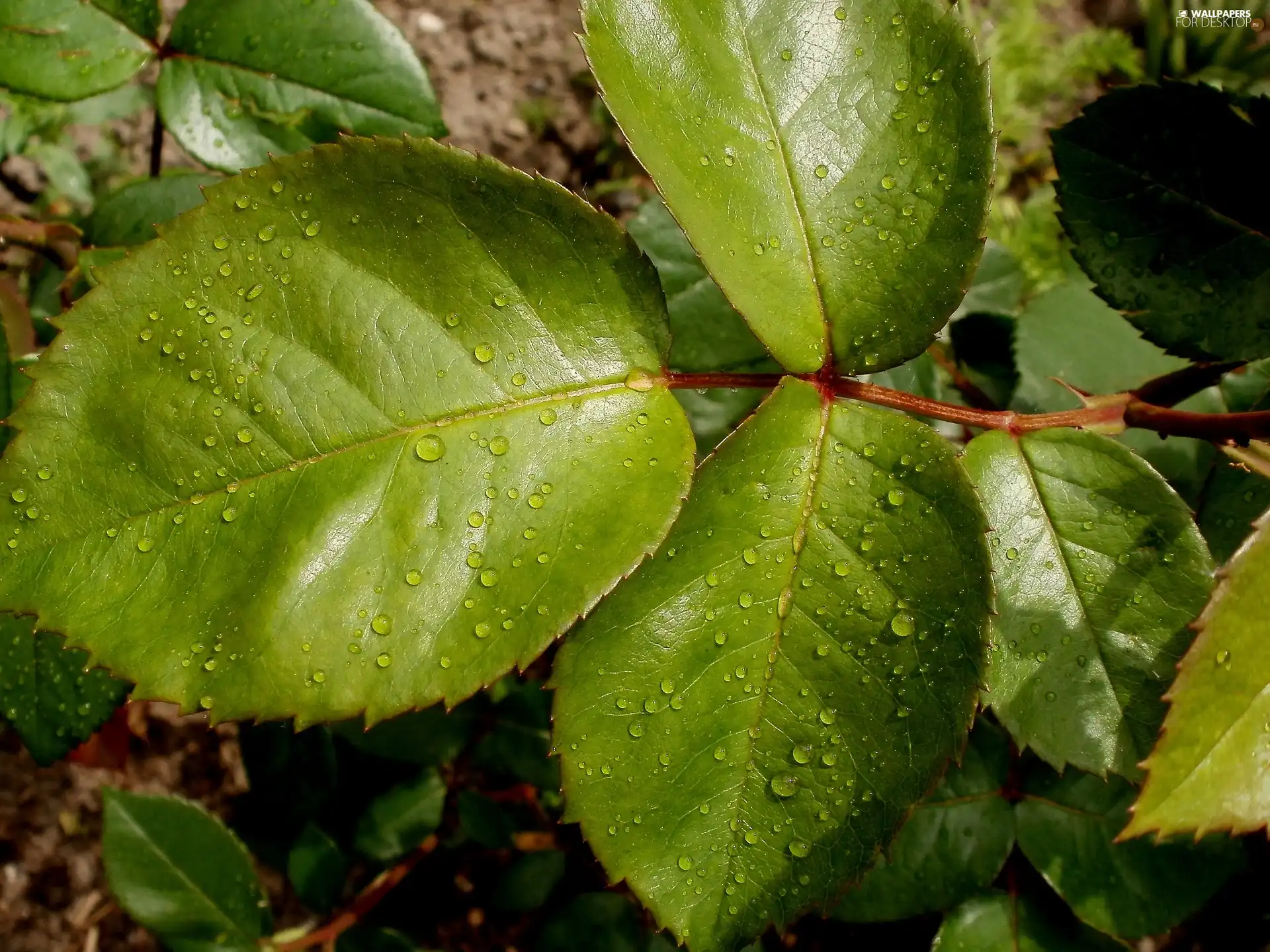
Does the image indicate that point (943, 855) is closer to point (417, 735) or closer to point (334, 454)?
point (417, 735)

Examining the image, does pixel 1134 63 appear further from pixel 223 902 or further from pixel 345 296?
pixel 223 902

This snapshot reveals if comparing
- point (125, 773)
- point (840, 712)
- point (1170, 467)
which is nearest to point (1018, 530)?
point (840, 712)

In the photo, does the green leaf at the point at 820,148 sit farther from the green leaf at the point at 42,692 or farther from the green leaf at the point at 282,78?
the green leaf at the point at 42,692

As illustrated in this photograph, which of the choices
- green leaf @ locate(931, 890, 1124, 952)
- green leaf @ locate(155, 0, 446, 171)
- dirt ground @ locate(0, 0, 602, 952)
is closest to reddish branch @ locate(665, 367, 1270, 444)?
green leaf @ locate(155, 0, 446, 171)

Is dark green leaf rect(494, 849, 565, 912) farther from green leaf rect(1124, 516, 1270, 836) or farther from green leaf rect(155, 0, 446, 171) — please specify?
green leaf rect(155, 0, 446, 171)

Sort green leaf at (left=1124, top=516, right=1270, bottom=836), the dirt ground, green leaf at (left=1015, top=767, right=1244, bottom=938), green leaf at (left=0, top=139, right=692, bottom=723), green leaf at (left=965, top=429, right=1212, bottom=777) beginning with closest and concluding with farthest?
green leaf at (left=1124, top=516, right=1270, bottom=836) < green leaf at (left=0, top=139, right=692, bottom=723) < green leaf at (left=965, top=429, right=1212, bottom=777) < green leaf at (left=1015, top=767, right=1244, bottom=938) < the dirt ground
